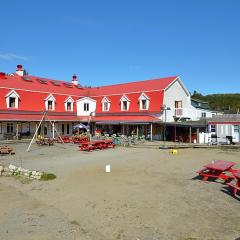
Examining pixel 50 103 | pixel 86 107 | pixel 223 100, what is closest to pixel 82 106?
pixel 86 107

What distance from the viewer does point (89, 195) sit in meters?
12.9

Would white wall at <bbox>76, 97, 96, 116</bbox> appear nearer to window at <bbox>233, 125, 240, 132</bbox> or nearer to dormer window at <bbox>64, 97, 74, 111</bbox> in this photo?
dormer window at <bbox>64, 97, 74, 111</bbox>

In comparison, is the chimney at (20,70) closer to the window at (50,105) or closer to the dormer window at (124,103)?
the window at (50,105)

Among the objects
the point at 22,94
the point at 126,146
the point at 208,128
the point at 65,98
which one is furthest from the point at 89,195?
the point at 65,98

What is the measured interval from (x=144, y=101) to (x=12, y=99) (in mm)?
16135

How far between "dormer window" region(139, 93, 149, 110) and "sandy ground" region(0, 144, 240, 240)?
22.9 metres

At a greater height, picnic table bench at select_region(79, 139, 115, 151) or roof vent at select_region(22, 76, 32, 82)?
roof vent at select_region(22, 76, 32, 82)

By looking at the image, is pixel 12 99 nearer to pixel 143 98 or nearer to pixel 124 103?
pixel 124 103

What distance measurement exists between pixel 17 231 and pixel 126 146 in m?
23.4

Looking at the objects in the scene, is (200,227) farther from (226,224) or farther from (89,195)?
(89,195)

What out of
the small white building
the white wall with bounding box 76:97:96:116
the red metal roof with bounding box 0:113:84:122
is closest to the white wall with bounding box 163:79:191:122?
the small white building

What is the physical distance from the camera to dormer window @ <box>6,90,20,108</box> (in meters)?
39.1

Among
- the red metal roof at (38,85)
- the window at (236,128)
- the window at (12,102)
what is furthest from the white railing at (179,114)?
the window at (12,102)

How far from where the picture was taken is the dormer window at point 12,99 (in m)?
39.1
